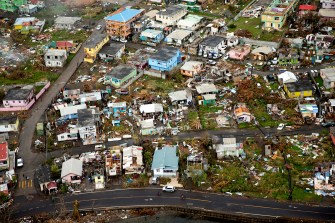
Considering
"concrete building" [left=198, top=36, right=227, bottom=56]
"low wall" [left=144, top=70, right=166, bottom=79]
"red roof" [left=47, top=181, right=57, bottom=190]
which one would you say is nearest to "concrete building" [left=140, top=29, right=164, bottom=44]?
"concrete building" [left=198, top=36, right=227, bottom=56]

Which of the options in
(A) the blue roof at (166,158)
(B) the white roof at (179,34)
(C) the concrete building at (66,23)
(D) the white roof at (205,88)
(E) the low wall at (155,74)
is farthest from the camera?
(C) the concrete building at (66,23)

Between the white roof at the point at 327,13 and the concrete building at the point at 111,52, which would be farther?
the white roof at the point at 327,13

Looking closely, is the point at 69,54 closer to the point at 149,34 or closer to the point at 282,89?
the point at 149,34

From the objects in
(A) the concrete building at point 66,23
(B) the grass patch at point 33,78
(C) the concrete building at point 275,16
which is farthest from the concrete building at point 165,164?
(A) the concrete building at point 66,23

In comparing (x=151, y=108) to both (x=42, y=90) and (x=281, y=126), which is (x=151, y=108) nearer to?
(x=281, y=126)

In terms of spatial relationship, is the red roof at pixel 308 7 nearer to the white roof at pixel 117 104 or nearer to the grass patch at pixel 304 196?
the white roof at pixel 117 104
